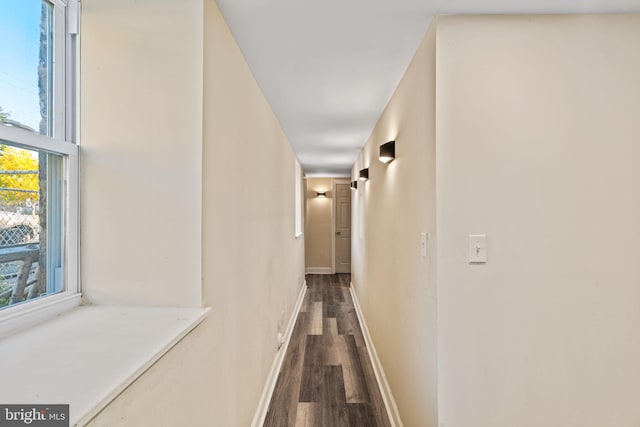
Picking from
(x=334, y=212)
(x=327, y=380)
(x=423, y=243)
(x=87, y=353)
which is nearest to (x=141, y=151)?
(x=87, y=353)

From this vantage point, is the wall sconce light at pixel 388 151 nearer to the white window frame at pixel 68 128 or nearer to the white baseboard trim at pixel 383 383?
the white baseboard trim at pixel 383 383

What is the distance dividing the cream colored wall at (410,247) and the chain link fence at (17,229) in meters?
1.46

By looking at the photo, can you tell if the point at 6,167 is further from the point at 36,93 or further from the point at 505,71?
the point at 505,71

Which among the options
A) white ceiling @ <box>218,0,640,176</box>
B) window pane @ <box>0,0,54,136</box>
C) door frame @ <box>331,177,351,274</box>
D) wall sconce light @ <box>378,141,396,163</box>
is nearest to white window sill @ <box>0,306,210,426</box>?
window pane @ <box>0,0,54,136</box>

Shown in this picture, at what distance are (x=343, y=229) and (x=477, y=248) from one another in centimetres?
622

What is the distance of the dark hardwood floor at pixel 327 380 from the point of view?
7.19ft

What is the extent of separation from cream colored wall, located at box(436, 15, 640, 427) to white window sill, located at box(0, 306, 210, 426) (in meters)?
1.09

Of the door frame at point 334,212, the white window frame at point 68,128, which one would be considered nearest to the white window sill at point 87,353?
the white window frame at point 68,128

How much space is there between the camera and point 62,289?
1.12 metres

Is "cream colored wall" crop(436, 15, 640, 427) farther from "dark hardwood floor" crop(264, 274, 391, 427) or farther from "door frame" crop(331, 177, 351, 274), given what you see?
"door frame" crop(331, 177, 351, 274)

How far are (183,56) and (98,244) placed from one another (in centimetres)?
75

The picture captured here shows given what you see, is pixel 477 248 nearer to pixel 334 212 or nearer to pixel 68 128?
pixel 68 128

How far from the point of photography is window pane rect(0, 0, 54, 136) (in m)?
0.92

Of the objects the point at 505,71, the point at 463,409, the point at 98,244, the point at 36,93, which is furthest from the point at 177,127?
the point at 463,409
